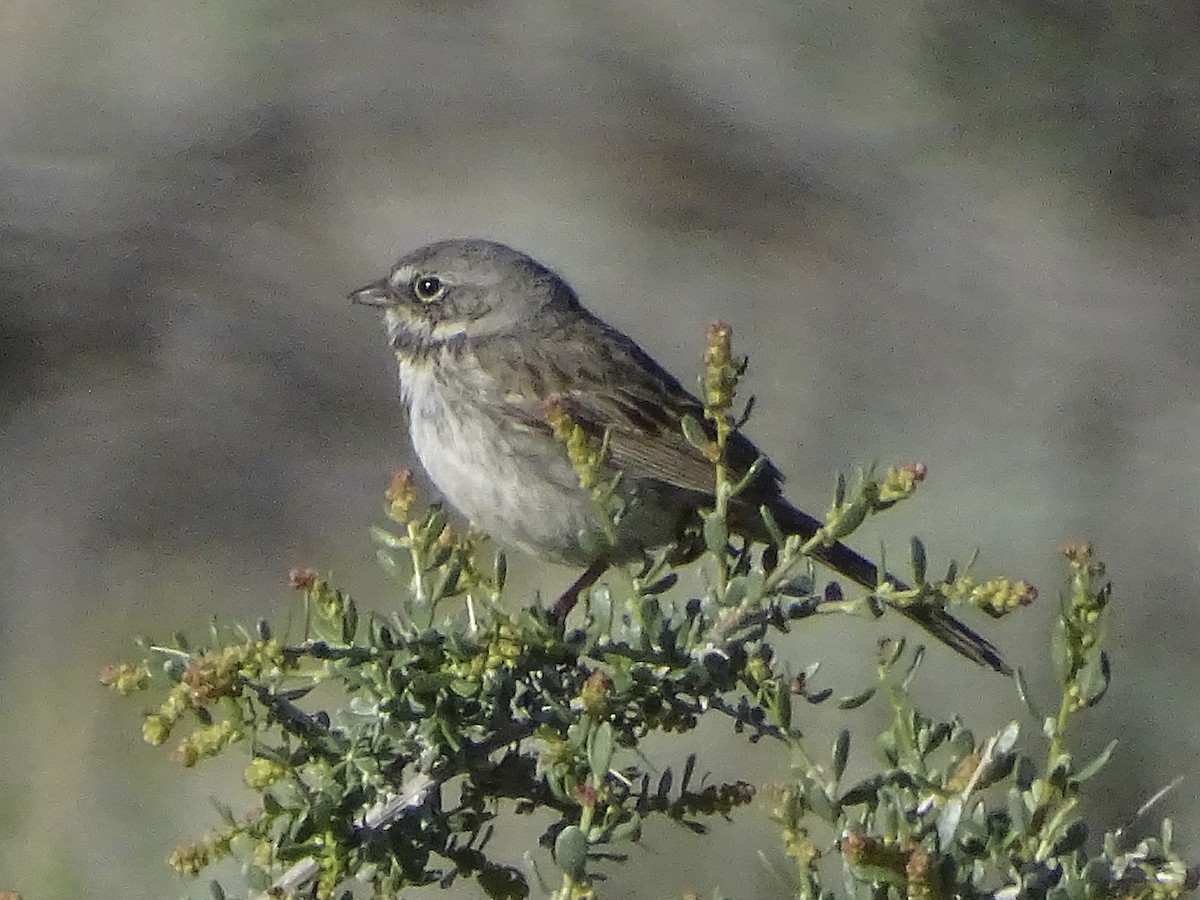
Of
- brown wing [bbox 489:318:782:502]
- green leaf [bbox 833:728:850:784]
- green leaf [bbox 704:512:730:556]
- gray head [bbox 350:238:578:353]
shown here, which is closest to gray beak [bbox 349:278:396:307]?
gray head [bbox 350:238:578:353]

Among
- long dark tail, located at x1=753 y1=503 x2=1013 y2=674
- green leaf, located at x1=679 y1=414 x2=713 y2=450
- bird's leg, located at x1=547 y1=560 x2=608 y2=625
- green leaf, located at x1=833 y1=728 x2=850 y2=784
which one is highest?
green leaf, located at x1=679 y1=414 x2=713 y2=450

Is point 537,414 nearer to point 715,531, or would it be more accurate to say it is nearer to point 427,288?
point 427,288

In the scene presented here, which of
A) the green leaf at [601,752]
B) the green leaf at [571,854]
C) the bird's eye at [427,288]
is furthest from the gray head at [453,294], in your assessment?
the green leaf at [571,854]

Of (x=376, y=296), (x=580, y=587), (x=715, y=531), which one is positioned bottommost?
(x=580, y=587)

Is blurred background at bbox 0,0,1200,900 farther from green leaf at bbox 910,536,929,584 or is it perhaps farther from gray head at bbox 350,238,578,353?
green leaf at bbox 910,536,929,584

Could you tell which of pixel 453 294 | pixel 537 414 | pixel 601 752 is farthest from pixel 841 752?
pixel 453 294

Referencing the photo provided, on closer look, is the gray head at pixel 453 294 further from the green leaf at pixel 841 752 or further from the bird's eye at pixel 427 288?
the green leaf at pixel 841 752

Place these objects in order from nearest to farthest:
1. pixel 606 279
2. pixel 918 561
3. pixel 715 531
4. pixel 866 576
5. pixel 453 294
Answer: pixel 918 561 < pixel 715 531 < pixel 866 576 < pixel 453 294 < pixel 606 279
